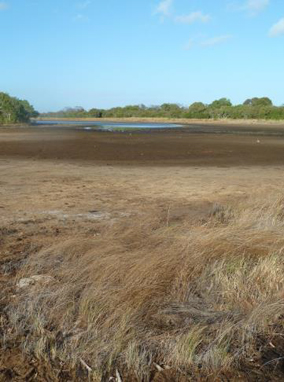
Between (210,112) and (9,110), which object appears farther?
(210,112)

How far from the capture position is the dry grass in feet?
8.67

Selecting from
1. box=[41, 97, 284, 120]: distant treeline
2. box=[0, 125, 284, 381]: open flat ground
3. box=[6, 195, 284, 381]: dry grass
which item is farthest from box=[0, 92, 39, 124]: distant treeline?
box=[6, 195, 284, 381]: dry grass

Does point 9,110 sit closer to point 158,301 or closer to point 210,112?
point 210,112

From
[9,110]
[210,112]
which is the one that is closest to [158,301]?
[9,110]

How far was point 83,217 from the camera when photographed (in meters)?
6.38

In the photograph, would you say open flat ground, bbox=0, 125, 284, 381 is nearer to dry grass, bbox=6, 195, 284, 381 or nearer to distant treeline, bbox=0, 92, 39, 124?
dry grass, bbox=6, 195, 284, 381

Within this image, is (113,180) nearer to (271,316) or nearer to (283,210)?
(283,210)

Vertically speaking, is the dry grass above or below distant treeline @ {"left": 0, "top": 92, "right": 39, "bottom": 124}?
below

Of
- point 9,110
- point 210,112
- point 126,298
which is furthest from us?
point 210,112

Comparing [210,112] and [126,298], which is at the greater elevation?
[210,112]

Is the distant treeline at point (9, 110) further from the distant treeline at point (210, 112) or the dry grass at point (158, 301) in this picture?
the dry grass at point (158, 301)

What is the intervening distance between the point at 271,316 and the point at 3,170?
10808 millimetres

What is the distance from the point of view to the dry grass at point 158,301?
8.67 feet

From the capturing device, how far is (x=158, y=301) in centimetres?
324
